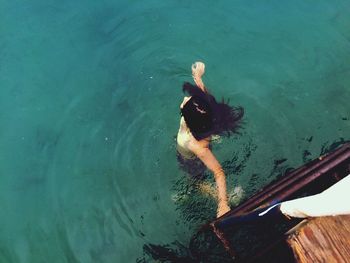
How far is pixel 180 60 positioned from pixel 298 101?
6.50 feet

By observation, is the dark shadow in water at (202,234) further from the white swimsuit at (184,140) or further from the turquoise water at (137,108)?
the white swimsuit at (184,140)

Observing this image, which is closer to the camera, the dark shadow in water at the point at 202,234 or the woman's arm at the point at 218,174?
the woman's arm at the point at 218,174

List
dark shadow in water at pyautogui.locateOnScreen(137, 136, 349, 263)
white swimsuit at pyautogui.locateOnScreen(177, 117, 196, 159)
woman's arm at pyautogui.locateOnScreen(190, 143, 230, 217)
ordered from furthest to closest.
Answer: dark shadow in water at pyautogui.locateOnScreen(137, 136, 349, 263)
white swimsuit at pyautogui.locateOnScreen(177, 117, 196, 159)
woman's arm at pyautogui.locateOnScreen(190, 143, 230, 217)

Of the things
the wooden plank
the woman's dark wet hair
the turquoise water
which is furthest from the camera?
the turquoise water

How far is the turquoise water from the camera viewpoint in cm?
502

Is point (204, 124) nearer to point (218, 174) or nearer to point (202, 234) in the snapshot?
point (218, 174)

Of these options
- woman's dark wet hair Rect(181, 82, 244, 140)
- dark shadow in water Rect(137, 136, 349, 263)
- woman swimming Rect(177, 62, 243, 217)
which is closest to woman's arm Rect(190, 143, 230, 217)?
woman swimming Rect(177, 62, 243, 217)

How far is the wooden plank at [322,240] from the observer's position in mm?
2686

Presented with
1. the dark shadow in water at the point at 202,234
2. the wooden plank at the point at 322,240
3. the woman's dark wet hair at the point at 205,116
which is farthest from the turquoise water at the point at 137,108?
the wooden plank at the point at 322,240

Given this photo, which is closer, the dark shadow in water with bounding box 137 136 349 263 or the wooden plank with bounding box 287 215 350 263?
the wooden plank with bounding box 287 215 350 263

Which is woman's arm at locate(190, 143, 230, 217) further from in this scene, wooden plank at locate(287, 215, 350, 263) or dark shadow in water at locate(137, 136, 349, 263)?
wooden plank at locate(287, 215, 350, 263)

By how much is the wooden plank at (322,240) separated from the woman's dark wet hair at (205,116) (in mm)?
1233

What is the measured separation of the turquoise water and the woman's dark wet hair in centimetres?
143

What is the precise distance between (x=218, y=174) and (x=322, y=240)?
1288mm
